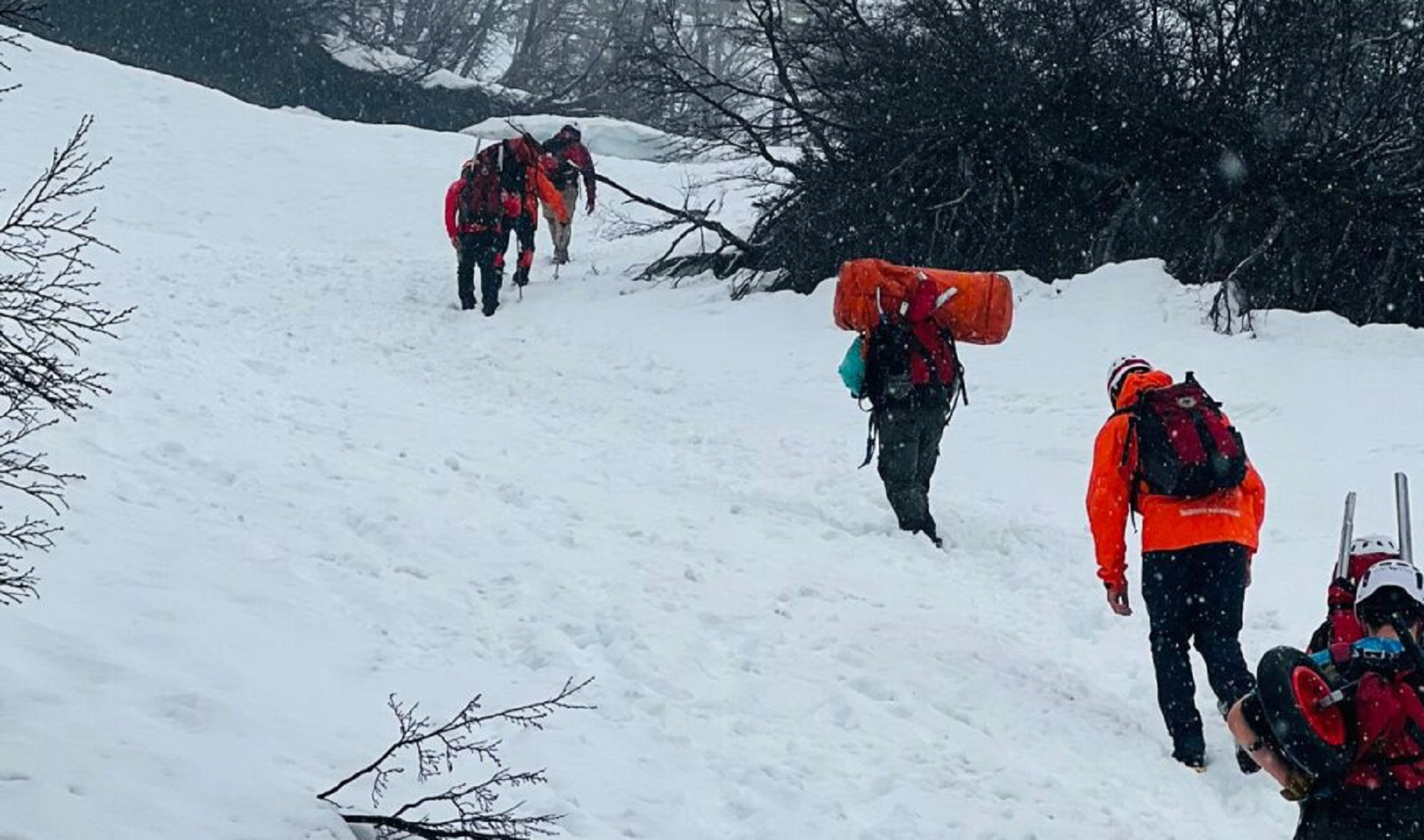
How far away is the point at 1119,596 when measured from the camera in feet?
17.5

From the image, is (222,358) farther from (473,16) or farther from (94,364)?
(473,16)

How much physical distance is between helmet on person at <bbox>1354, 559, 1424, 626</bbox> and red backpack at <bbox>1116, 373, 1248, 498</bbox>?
5.62 feet

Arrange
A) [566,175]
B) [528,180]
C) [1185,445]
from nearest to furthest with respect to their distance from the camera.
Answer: [1185,445]
[528,180]
[566,175]

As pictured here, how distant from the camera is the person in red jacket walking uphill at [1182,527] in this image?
5.04 metres

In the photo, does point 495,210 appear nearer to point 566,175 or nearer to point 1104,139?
point 566,175

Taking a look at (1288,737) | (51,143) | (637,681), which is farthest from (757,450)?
(51,143)

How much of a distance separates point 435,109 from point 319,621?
3268 cm

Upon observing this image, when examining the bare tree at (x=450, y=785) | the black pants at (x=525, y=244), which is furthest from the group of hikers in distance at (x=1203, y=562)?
the black pants at (x=525, y=244)

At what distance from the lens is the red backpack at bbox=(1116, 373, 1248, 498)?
499 centimetres

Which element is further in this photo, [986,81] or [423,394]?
[986,81]

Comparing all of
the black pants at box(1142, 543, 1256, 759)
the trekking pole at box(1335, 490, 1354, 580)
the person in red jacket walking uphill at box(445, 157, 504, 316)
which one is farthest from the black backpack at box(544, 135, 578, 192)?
the trekking pole at box(1335, 490, 1354, 580)

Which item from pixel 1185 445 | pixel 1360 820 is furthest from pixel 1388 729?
pixel 1185 445

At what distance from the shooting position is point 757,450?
34.7 ft

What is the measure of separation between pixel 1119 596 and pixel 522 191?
11.4 meters
